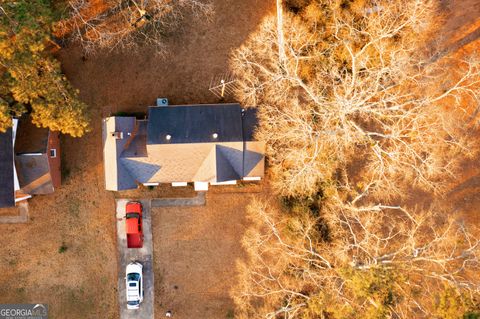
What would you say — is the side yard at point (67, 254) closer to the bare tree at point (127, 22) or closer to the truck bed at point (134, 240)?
the truck bed at point (134, 240)

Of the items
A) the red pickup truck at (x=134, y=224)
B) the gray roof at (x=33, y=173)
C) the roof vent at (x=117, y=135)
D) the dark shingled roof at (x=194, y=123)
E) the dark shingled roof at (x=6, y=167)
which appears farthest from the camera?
the red pickup truck at (x=134, y=224)

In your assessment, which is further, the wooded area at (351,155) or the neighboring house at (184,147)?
the neighboring house at (184,147)

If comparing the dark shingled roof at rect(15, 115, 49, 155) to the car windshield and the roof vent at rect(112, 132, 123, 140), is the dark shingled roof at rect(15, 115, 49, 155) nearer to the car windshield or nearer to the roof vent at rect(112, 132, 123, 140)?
the roof vent at rect(112, 132, 123, 140)

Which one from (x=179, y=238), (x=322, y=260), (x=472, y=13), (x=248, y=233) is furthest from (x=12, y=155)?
(x=472, y=13)

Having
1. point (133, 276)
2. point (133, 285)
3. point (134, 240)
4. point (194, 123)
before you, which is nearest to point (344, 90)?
point (194, 123)

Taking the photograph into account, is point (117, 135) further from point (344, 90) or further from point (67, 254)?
point (344, 90)

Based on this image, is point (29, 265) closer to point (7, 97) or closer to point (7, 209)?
point (7, 209)

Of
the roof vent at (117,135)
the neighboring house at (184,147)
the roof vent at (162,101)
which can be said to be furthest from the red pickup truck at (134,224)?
the roof vent at (162,101)
